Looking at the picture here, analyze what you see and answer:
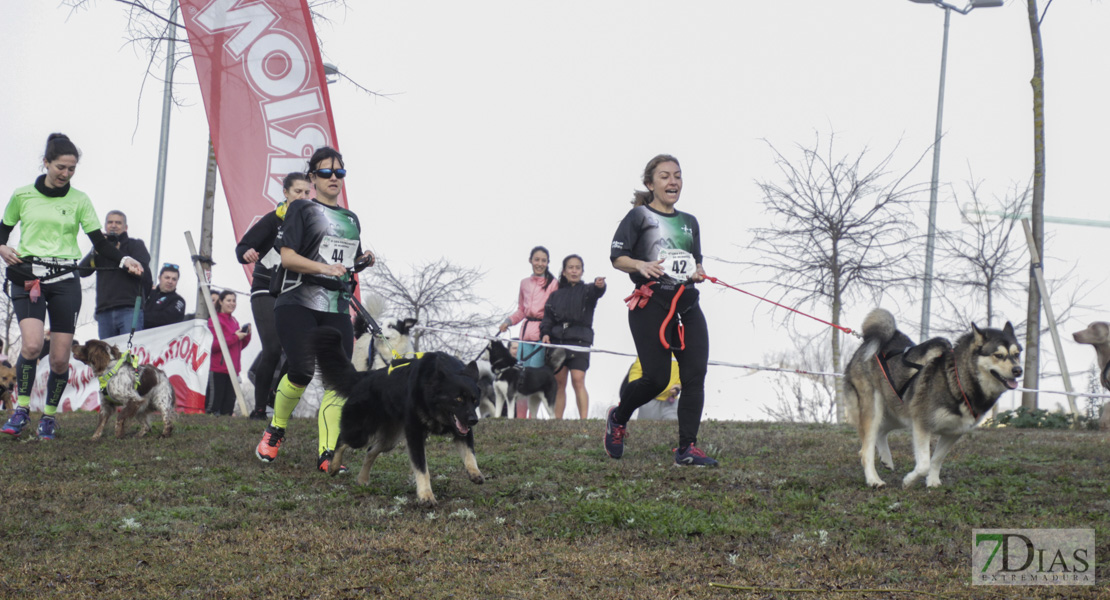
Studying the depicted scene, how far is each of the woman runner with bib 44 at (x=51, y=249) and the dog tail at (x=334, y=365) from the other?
2.52 metres

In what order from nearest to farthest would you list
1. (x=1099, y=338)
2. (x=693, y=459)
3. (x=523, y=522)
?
(x=523, y=522) → (x=693, y=459) → (x=1099, y=338)

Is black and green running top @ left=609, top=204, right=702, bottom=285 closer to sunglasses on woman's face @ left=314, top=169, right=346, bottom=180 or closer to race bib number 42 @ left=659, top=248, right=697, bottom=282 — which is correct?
race bib number 42 @ left=659, top=248, right=697, bottom=282

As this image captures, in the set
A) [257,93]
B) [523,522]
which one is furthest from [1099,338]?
[257,93]

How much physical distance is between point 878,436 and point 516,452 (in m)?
2.86

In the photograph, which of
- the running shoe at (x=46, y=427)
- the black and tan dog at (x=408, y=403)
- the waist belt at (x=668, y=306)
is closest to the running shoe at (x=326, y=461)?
the black and tan dog at (x=408, y=403)

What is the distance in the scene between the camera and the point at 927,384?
6.11 m

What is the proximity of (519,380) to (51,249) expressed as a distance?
6.32 metres

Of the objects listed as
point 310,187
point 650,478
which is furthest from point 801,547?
point 310,187

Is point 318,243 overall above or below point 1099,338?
below

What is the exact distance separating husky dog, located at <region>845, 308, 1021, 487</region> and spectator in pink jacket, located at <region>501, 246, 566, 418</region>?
235 inches

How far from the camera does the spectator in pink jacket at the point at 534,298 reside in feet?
40.0

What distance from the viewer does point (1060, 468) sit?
685 centimetres

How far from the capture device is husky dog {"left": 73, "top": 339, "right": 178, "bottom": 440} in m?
8.61

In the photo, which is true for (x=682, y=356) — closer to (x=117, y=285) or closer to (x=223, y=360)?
(x=223, y=360)
